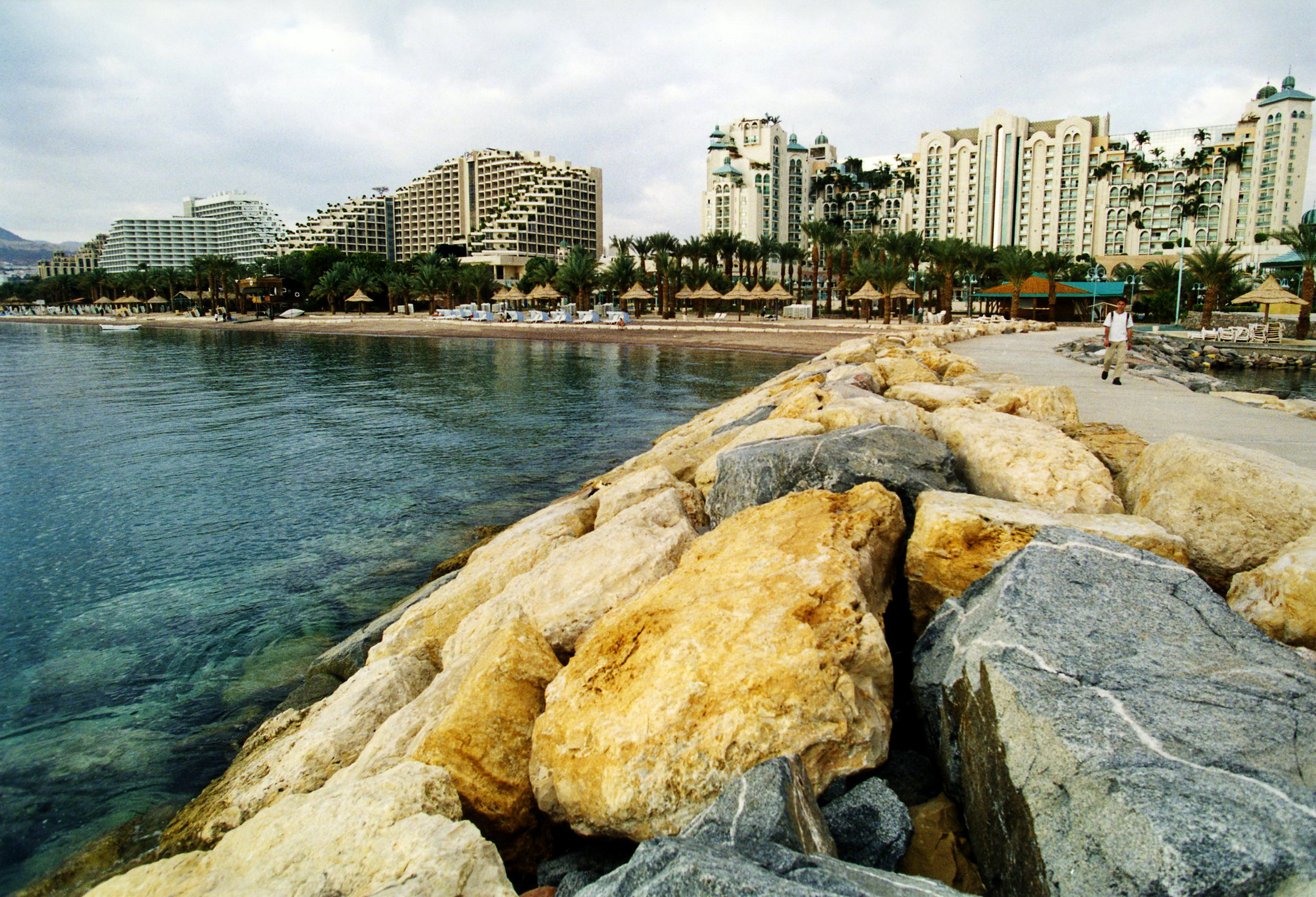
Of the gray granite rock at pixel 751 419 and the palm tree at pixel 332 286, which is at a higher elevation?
the palm tree at pixel 332 286

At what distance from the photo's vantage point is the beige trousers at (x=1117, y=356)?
12.0 m

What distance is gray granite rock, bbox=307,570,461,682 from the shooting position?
5.50m

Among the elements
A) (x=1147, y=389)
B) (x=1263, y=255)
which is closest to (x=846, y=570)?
(x=1147, y=389)

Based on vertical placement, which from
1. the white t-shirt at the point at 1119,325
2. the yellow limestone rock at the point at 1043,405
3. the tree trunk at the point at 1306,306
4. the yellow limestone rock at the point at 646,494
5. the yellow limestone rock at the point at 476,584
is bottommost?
the yellow limestone rock at the point at 476,584

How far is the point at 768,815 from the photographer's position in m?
2.21

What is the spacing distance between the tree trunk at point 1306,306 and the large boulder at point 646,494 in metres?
40.2

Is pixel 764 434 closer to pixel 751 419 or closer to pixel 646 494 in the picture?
pixel 646 494

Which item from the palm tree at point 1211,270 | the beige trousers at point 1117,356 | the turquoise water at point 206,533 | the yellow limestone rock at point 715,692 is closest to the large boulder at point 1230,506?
the yellow limestone rock at point 715,692

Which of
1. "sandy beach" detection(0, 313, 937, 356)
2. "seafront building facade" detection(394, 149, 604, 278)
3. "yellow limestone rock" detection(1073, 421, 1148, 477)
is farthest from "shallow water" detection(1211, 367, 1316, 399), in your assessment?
"seafront building facade" detection(394, 149, 604, 278)

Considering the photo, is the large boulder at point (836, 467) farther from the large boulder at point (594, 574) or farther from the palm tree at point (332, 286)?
the palm tree at point (332, 286)

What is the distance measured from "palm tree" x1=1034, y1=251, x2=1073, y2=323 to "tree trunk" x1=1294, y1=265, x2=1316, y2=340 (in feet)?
42.7

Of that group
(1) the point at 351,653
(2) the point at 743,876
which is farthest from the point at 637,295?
(2) the point at 743,876

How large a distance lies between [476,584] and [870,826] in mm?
3537

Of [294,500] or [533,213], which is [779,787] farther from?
[533,213]
